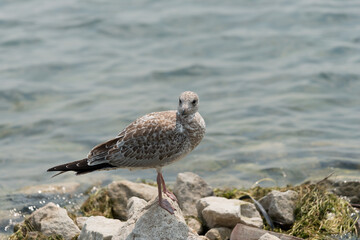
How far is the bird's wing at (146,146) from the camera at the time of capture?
7.09 meters

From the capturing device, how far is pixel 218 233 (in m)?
7.58

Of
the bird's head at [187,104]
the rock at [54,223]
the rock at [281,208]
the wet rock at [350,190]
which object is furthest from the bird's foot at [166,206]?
the wet rock at [350,190]

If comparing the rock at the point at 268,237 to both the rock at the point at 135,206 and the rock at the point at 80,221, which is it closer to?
the rock at the point at 135,206

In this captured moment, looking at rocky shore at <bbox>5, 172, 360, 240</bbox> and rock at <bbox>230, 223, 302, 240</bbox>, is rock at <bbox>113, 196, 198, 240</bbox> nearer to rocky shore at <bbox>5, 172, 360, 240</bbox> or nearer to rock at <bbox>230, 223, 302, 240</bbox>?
rocky shore at <bbox>5, 172, 360, 240</bbox>

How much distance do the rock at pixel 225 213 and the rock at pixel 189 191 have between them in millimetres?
272

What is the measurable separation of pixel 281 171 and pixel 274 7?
8981 mm

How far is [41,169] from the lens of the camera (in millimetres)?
11672

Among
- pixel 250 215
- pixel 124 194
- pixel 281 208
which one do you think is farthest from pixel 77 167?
pixel 281 208

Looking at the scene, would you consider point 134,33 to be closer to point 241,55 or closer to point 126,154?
point 241,55

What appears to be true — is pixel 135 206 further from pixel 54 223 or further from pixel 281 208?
pixel 281 208

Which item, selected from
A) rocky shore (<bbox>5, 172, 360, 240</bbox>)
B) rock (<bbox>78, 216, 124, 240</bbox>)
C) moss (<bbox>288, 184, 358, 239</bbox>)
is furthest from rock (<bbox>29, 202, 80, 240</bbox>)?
moss (<bbox>288, 184, 358, 239</bbox>)

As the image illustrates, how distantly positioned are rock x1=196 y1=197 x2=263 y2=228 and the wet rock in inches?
69.9

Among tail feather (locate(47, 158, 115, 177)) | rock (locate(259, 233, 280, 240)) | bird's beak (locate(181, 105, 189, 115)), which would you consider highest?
bird's beak (locate(181, 105, 189, 115))

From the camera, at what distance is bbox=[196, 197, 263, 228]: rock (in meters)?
7.61
